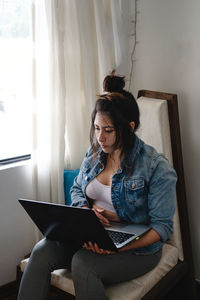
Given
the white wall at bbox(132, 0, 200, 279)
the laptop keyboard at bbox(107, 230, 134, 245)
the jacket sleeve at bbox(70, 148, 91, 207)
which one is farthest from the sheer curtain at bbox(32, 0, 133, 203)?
the laptop keyboard at bbox(107, 230, 134, 245)

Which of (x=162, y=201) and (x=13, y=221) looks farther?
(x=13, y=221)

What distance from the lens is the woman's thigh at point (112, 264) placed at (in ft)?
4.68

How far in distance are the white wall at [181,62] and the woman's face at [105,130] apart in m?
0.57

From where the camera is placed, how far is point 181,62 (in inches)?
78.0

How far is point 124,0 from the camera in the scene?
2.20 metres

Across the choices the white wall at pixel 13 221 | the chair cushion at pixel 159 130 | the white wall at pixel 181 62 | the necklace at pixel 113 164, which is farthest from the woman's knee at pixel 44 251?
the white wall at pixel 181 62

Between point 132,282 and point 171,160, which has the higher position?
point 171,160

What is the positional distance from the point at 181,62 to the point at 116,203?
830mm

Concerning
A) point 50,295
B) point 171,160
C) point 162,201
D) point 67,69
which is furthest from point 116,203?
point 67,69

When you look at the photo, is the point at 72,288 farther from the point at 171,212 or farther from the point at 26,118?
the point at 26,118

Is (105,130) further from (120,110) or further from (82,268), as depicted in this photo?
(82,268)

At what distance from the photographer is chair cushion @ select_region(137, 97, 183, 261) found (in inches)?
73.2

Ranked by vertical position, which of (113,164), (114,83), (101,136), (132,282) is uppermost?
(114,83)

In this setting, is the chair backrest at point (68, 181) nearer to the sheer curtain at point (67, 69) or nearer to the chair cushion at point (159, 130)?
the sheer curtain at point (67, 69)
